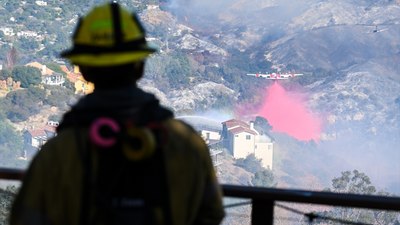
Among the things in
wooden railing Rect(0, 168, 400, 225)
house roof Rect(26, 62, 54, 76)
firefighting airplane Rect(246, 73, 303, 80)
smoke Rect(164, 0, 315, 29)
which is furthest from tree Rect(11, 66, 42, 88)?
wooden railing Rect(0, 168, 400, 225)

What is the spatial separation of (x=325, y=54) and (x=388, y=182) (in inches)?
485

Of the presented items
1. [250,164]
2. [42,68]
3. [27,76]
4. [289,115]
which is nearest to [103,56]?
[250,164]

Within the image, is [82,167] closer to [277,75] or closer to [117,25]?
[117,25]

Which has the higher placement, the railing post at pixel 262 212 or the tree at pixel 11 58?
the tree at pixel 11 58

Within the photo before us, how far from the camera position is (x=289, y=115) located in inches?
1556

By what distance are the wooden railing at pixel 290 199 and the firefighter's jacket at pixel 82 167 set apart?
1236 mm

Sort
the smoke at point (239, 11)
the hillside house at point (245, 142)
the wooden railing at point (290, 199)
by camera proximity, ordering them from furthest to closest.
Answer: the smoke at point (239, 11), the hillside house at point (245, 142), the wooden railing at point (290, 199)

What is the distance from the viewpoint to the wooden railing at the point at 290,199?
9.59 ft

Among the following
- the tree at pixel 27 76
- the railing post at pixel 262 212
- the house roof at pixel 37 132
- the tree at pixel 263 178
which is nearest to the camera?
the railing post at pixel 262 212

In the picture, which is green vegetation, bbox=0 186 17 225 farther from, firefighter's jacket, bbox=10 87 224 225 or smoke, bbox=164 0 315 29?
smoke, bbox=164 0 315 29

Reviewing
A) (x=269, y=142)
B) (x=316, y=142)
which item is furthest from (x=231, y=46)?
(x=269, y=142)

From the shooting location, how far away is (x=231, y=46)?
4316cm

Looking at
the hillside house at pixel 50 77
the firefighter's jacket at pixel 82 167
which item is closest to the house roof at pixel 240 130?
the hillside house at pixel 50 77

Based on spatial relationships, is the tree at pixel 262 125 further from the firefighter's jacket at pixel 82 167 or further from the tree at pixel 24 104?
the firefighter's jacket at pixel 82 167
